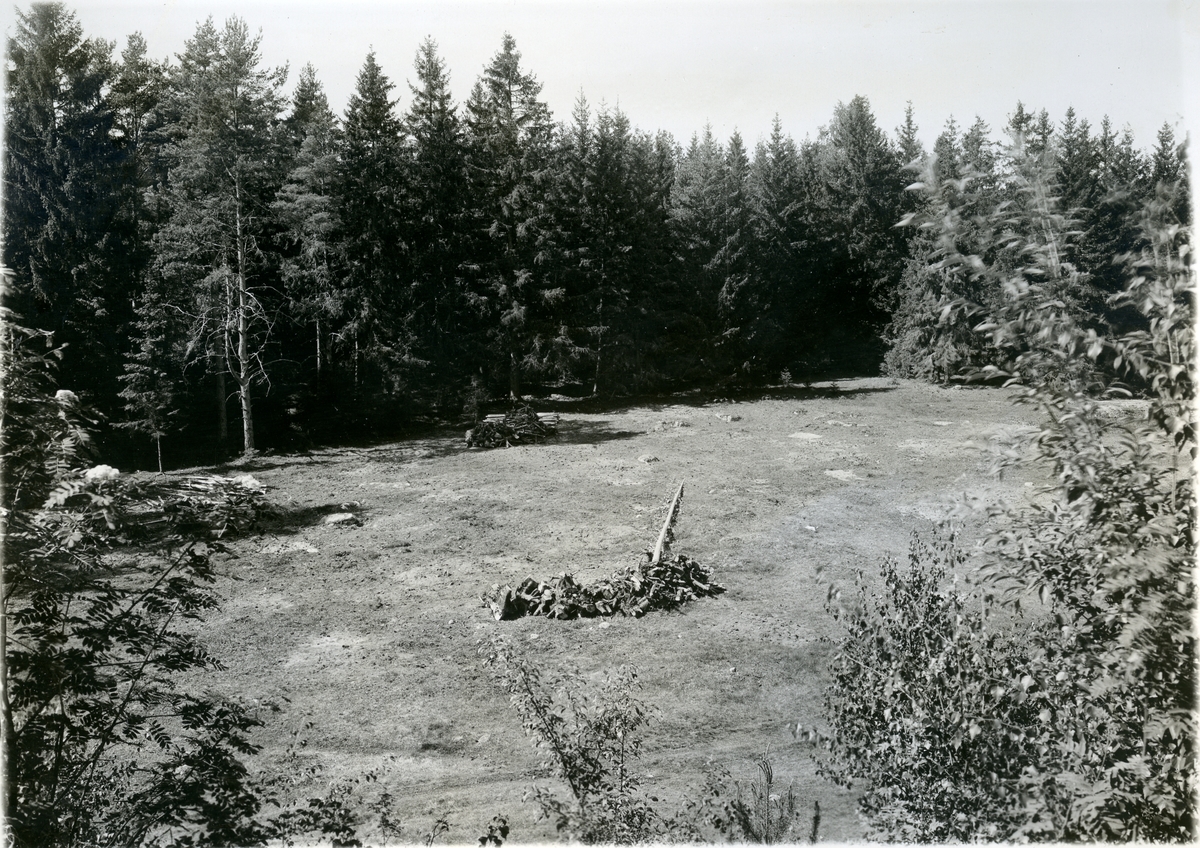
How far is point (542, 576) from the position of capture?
13.8m

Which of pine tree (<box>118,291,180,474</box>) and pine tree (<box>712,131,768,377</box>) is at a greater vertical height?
pine tree (<box>712,131,768,377</box>)

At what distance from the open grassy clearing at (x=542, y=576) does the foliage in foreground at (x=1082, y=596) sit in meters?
0.54

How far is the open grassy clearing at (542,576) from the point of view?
851cm

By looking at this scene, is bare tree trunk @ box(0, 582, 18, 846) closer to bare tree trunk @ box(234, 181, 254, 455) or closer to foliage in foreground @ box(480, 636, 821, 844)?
foliage in foreground @ box(480, 636, 821, 844)

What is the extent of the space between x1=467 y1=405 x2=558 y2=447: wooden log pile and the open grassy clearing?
0.84m

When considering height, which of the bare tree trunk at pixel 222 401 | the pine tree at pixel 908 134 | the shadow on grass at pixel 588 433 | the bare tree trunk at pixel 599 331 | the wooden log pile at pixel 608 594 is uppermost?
the pine tree at pixel 908 134

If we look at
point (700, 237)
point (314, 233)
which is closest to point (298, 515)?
point (314, 233)

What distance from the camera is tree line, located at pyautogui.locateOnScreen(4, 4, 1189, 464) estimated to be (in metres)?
22.3

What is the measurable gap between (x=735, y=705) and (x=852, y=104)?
4427cm

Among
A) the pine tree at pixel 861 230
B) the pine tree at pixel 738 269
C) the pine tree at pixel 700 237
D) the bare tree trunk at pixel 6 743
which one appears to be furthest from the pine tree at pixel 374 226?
the pine tree at pixel 861 230

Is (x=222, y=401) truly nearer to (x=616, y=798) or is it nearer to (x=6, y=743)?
(x=6, y=743)

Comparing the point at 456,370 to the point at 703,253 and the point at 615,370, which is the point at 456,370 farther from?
the point at 703,253

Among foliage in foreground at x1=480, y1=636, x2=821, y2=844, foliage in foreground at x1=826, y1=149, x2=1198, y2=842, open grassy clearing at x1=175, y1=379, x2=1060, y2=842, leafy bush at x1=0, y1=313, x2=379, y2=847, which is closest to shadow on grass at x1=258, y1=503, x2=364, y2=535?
open grassy clearing at x1=175, y1=379, x2=1060, y2=842

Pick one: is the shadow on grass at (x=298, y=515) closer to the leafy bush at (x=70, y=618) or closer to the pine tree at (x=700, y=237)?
the leafy bush at (x=70, y=618)
